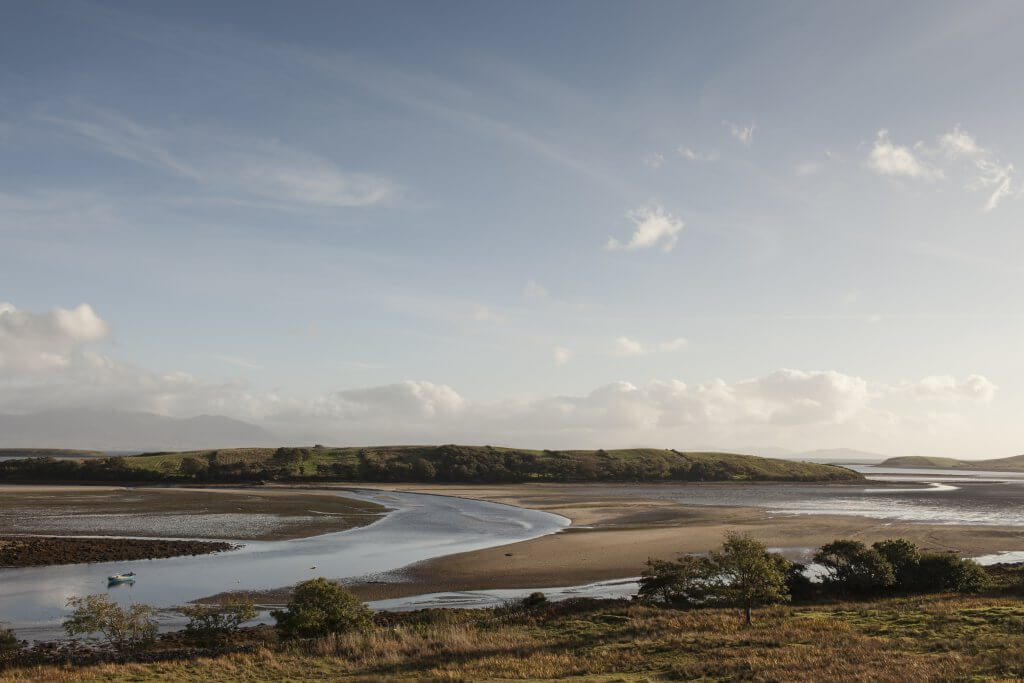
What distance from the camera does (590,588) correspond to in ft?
151

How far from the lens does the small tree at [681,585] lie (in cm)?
4003

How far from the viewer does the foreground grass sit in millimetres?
23438

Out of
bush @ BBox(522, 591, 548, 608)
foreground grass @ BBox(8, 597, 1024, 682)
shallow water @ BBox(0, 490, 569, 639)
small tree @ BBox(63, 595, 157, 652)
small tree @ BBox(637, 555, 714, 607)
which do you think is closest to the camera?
foreground grass @ BBox(8, 597, 1024, 682)

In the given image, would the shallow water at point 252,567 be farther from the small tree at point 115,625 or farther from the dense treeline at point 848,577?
the dense treeline at point 848,577

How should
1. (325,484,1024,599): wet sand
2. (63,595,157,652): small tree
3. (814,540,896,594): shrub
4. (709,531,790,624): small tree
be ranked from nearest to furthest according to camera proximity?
(63,595,157,652): small tree < (709,531,790,624): small tree < (814,540,896,594): shrub < (325,484,1024,599): wet sand

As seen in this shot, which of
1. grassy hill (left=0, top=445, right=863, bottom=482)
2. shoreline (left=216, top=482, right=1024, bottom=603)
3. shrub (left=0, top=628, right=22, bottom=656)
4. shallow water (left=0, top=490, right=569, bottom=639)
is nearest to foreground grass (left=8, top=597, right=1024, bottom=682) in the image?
shrub (left=0, top=628, right=22, bottom=656)

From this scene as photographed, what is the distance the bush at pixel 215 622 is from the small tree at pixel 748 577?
2794 centimetres

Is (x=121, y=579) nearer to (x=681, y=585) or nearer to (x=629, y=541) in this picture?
(x=681, y=585)

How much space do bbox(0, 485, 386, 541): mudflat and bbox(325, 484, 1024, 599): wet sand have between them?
2775cm

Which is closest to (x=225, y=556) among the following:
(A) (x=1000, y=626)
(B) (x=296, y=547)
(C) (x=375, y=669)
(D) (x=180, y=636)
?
(B) (x=296, y=547)

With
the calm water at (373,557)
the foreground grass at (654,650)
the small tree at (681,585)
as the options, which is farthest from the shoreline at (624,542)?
the foreground grass at (654,650)

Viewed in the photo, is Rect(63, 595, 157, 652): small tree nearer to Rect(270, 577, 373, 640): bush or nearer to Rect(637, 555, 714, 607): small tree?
Rect(270, 577, 373, 640): bush

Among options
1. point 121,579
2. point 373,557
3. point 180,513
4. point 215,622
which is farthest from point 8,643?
point 180,513

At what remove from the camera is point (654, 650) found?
27.9m
